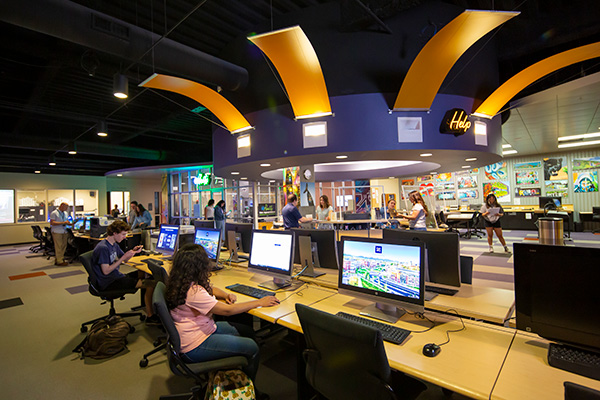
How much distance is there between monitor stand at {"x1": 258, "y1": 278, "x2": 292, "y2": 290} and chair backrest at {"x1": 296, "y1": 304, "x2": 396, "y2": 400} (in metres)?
1.11

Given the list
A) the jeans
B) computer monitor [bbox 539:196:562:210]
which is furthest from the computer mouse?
computer monitor [bbox 539:196:562:210]

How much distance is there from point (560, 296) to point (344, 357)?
1.07 m

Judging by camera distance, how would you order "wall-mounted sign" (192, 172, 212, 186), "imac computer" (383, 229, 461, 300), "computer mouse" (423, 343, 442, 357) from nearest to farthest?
"computer mouse" (423, 343, 442, 357) → "imac computer" (383, 229, 461, 300) → "wall-mounted sign" (192, 172, 212, 186)

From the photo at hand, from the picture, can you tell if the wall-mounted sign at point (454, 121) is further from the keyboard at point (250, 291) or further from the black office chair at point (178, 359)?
the black office chair at point (178, 359)

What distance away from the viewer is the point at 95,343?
3.18m

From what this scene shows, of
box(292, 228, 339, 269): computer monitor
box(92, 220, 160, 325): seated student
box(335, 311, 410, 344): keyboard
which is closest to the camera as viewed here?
box(335, 311, 410, 344): keyboard

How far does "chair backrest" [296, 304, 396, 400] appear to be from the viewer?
4.33 feet

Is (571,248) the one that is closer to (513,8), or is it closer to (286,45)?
(286,45)

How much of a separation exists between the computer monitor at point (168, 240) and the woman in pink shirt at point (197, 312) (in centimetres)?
229

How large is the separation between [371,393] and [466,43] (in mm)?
5175

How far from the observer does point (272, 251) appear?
276 centimetres

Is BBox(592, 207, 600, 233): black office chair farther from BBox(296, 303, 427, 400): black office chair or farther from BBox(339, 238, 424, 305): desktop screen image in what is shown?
BBox(296, 303, 427, 400): black office chair

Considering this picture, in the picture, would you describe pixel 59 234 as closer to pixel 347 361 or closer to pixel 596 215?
pixel 347 361

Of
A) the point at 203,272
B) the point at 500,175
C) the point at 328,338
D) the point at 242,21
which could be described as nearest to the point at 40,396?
the point at 203,272
